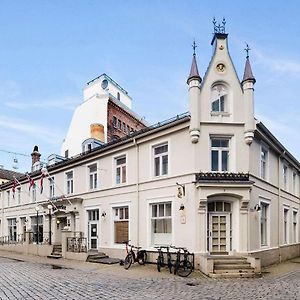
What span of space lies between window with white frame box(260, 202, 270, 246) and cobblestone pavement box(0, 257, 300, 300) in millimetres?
3128

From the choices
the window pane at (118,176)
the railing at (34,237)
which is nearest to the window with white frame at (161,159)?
the window pane at (118,176)

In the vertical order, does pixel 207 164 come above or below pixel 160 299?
above

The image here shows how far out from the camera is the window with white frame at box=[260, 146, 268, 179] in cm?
2152

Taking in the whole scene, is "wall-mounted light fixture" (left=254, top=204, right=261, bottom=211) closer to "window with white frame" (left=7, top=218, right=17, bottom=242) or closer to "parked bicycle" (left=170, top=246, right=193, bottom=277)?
"parked bicycle" (left=170, top=246, right=193, bottom=277)

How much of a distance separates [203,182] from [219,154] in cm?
177

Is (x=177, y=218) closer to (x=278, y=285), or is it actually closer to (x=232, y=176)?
(x=232, y=176)

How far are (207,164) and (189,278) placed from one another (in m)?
5.37

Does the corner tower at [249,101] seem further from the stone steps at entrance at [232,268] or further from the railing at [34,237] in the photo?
the railing at [34,237]

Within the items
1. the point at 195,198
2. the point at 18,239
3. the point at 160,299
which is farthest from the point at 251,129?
the point at 18,239

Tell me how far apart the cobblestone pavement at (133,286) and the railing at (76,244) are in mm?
5959

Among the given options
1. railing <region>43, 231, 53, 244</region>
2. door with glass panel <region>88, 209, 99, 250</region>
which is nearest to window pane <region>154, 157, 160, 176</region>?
door with glass panel <region>88, 209, 99, 250</region>

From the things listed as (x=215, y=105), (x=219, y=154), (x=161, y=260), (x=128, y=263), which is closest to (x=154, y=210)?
(x=161, y=260)

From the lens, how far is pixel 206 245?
1827cm

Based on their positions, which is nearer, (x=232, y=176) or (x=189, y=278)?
(x=189, y=278)
